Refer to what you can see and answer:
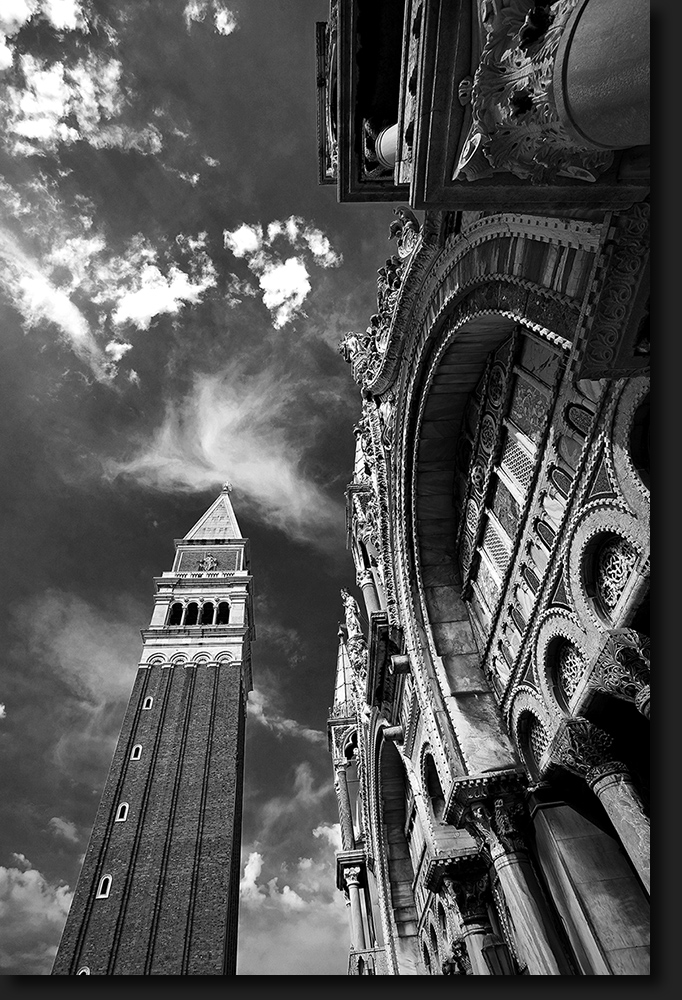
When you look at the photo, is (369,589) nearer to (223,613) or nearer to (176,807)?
(176,807)

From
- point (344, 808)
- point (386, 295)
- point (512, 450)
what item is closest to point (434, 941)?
point (512, 450)

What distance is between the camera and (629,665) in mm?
5387

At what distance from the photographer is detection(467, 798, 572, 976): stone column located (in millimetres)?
6125

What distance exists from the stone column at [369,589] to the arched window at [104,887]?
19930 millimetres

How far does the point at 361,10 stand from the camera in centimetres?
580

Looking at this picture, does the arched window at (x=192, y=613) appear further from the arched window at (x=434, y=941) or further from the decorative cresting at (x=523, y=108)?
the decorative cresting at (x=523, y=108)

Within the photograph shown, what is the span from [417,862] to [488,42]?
15646 millimetres

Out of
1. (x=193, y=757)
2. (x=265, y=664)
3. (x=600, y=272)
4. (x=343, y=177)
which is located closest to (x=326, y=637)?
(x=193, y=757)

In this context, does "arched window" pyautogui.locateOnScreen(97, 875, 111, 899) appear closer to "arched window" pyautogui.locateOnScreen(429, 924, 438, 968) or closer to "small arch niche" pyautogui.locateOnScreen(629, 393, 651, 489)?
"arched window" pyautogui.locateOnScreen(429, 924, 438, 968)

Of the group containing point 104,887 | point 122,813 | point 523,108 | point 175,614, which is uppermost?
point 175,614

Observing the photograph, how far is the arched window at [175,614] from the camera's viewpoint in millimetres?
38219

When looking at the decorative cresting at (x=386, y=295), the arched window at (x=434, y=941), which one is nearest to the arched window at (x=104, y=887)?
the arched window at (x=434, y=941)

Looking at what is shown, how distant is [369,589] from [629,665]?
1073cm

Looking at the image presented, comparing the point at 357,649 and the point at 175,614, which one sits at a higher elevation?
the point at 175,614
